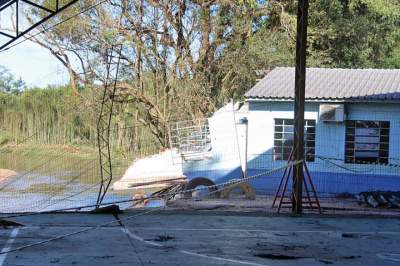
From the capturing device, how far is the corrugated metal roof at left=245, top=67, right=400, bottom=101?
17.8 m

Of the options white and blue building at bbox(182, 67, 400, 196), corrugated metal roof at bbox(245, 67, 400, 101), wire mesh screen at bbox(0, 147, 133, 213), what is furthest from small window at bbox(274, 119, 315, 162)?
wire mesh screen at bbox(0, 147, 133, 213)

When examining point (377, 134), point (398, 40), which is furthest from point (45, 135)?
point (398, 40)

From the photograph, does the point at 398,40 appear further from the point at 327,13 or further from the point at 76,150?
the point at 76,150

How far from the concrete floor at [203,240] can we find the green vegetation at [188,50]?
47.6 ft

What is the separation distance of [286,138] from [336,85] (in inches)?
106

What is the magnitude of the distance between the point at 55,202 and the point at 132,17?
13.3m

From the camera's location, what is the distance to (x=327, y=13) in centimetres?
2825

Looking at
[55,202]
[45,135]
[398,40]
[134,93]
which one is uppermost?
[398,40]

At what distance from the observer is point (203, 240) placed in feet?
31.3

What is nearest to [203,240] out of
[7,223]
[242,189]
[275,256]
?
[275,256]

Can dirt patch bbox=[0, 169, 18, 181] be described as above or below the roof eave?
below

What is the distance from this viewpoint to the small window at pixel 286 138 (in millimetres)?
18141

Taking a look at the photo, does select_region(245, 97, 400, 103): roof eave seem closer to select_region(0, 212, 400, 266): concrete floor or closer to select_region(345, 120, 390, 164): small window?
select_region(345, 120, 390, 164): small window

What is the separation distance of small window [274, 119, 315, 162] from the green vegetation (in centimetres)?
889
